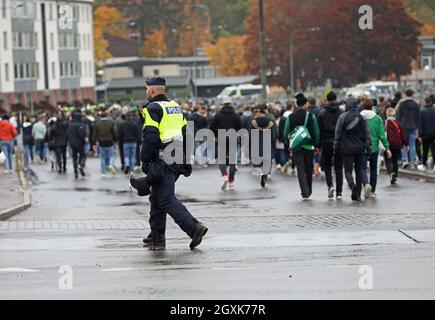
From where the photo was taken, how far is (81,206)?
23234 mm

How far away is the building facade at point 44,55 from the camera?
345ft

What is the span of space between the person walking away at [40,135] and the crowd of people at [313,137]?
33 mm

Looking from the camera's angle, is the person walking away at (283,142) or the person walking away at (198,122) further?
the person walking away at (198,122)

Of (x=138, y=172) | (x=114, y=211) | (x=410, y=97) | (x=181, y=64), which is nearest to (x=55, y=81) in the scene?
(x=181, y=64)

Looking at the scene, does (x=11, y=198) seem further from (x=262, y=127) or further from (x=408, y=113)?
(x=408, y=113)

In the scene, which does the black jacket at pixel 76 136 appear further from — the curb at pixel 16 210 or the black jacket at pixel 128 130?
the curb at pixel 16 210

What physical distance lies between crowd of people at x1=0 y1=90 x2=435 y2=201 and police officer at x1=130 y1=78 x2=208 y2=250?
50cm

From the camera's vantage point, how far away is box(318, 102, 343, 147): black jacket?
74.9 feet

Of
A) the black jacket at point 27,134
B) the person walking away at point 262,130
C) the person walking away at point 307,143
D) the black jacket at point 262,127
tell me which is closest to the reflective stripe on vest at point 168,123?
the person walking away at point 307,143

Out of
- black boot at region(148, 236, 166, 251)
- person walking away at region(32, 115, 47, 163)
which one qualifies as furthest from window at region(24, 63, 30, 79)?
black boot at region(148, 236, 166, 251)

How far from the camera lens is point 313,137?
2252 centimetres

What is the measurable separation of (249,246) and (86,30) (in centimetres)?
11172

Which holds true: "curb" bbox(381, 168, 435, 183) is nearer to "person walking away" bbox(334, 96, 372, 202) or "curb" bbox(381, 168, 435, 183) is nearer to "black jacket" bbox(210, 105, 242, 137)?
"black jacket" bbox(210, 105, 242, 137)
